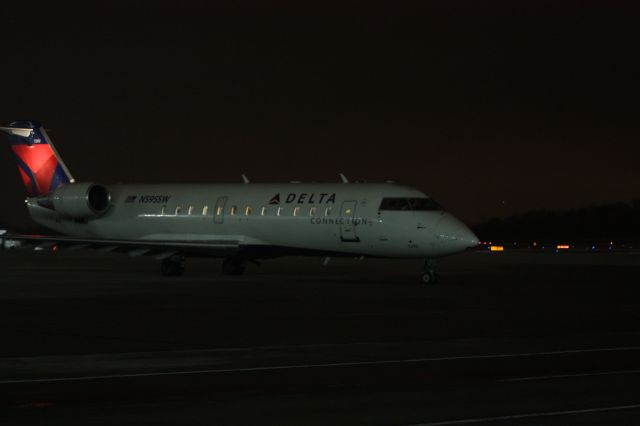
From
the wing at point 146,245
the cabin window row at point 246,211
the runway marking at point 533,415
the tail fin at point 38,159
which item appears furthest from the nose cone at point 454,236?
the runway marking at point 533,415

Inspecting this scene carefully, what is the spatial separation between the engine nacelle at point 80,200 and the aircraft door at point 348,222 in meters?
12.4

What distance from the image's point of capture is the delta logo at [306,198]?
1555 inches

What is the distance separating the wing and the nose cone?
882cm

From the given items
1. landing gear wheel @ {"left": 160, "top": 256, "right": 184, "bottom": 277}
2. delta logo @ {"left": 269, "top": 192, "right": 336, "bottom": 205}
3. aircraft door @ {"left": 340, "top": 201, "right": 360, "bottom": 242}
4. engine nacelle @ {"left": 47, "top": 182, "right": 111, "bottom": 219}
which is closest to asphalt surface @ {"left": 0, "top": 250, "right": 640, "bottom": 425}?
aircraft door @ {"left": 340, "top": 201, "right": 360, "bottom": 242}

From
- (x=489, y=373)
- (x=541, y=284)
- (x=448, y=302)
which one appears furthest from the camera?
(x=541, y=284)

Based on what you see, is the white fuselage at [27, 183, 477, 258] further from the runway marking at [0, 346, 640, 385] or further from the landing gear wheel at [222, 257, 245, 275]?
the runway marking at [0, 346, 640, 385]

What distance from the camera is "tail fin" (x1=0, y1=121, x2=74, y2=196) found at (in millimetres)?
47844

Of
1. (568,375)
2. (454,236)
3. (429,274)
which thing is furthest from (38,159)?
(568,375)

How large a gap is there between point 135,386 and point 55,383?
0.96 meters

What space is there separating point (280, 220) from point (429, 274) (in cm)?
722

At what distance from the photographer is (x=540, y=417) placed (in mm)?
10992

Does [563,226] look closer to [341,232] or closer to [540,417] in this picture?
[341,232]

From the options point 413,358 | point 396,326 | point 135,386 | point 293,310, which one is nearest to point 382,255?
point 293,310

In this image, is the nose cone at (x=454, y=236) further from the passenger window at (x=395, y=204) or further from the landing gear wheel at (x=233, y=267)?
the landing gear wheel at (x=233, y=267)
